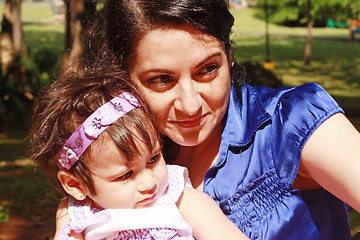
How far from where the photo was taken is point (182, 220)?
1.91 meters

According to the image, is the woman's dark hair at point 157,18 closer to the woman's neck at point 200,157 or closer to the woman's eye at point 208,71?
the woman's eye at point 208,71

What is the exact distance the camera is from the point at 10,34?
974 cm

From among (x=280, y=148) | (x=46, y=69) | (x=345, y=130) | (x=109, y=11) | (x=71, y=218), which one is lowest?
(x=46, y=69)

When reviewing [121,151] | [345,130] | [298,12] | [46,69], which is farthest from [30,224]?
[298,12]

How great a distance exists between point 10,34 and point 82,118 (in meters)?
8.58

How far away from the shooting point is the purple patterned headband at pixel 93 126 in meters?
1.87

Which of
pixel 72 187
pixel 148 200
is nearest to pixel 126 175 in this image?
pixel 148 200

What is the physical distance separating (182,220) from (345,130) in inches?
28.4

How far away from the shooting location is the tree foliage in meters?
22.7

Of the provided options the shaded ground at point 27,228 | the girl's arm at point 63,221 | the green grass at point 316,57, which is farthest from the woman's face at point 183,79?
the green grass at point 316,57

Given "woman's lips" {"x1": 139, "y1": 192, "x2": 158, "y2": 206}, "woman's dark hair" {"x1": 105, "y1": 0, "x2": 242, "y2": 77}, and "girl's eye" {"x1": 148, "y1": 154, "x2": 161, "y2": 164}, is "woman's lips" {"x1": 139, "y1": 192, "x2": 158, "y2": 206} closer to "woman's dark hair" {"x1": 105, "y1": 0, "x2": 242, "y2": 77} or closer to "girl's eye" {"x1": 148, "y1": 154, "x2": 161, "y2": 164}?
"girl's eye" {"x1": 148, "y1": 154, "x2": 161, "y2": 164}

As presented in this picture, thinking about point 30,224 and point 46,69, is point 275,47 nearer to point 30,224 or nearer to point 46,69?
point 46,69

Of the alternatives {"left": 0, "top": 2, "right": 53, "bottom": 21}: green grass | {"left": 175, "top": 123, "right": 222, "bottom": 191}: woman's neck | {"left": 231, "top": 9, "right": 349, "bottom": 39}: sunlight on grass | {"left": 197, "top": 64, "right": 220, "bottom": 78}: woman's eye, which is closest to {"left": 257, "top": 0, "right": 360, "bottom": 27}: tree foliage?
{"left": 231, "top": 9, "right": 349, "bottom": 39}: sunlight on grass

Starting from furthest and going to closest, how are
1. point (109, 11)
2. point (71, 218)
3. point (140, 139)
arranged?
point (109, 11)
point (71, 218)
point (140, 139)
